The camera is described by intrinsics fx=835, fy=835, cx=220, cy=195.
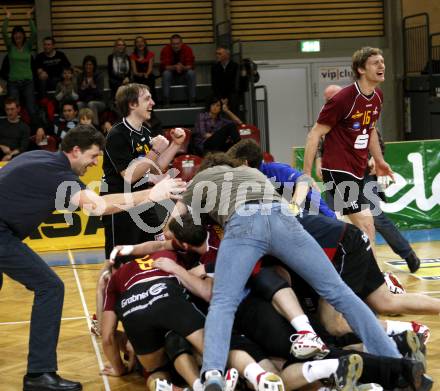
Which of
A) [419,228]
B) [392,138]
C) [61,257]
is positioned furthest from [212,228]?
[392,138]

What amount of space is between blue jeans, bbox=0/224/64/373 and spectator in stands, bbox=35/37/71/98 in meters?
10.7

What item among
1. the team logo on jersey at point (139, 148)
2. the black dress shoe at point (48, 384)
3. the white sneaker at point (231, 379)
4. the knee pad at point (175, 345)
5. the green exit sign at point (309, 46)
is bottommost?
the black dress shoe at point (48, 384)

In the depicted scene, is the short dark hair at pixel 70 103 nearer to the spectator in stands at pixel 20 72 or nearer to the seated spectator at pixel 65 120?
the seated spectator at pixel 65 120

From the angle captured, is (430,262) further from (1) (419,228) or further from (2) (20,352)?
(2) (20,352)

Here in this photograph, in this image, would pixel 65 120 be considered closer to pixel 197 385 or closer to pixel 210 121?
pixel 210 121

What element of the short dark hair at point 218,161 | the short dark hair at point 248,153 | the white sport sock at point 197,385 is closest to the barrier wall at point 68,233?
the short dark hair at point 248,153

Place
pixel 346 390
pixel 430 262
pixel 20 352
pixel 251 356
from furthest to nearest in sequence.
→ pixel 430 262
pixel 20 352
pixel 251 356
pixel 346 390

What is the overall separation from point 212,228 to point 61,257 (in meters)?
5.53

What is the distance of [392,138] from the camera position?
1953 cm

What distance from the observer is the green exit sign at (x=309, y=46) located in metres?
19.0

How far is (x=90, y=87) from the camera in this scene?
15.3 m

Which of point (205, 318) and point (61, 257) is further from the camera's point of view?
point (61, 257)

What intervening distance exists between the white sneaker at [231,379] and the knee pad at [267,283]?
1.91ft

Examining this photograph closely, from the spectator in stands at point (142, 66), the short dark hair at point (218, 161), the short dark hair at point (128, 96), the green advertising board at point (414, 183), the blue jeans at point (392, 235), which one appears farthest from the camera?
the spectator in stands at point (142, 66)
